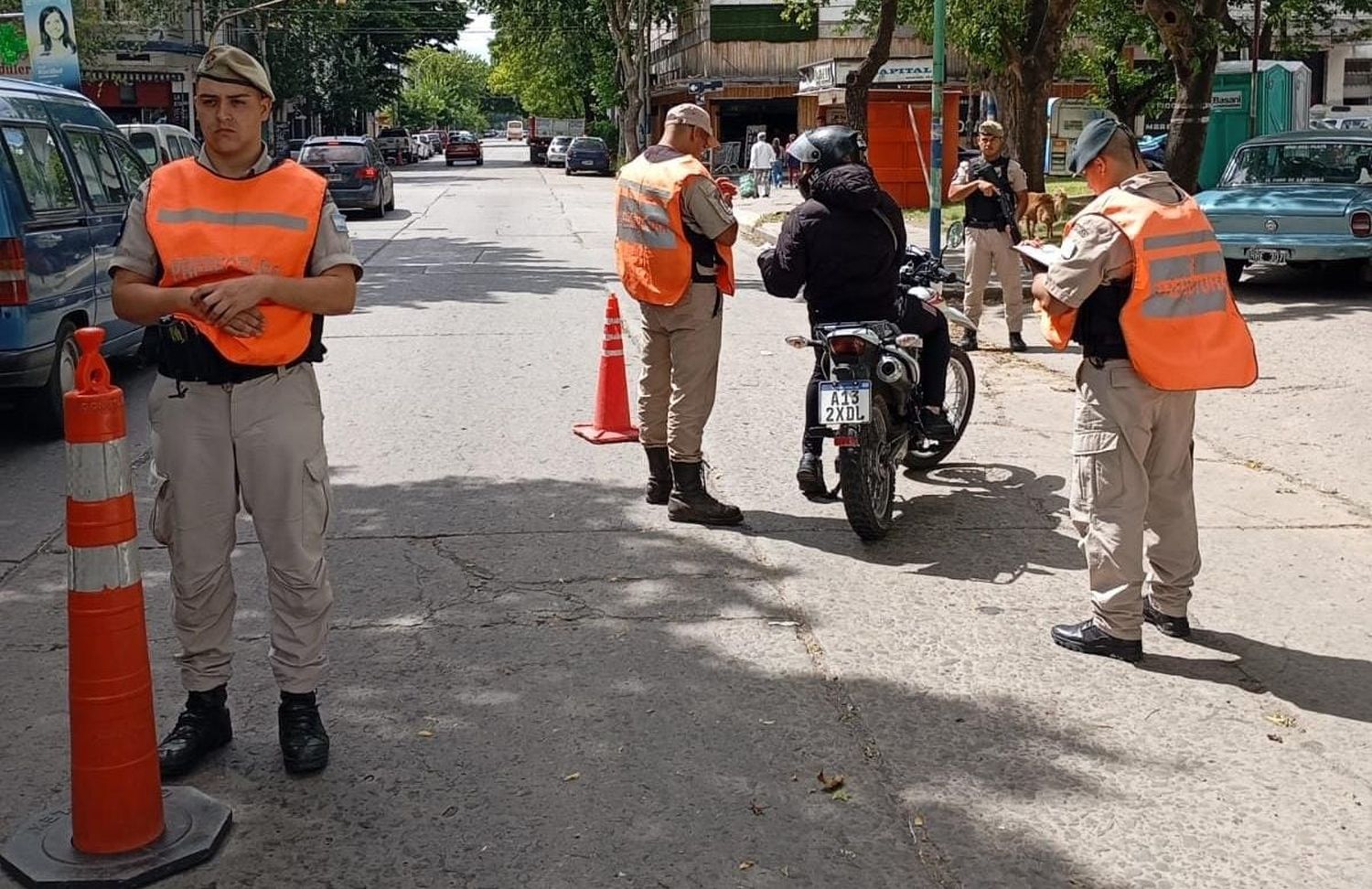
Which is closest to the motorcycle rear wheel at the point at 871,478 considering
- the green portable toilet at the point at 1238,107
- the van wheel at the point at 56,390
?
the van wheel at the point at 56,390

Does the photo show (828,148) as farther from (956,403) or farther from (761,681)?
(761,681)

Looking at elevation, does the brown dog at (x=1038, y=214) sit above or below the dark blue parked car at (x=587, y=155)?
below

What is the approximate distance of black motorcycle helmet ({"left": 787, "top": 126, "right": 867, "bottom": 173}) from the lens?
661cm

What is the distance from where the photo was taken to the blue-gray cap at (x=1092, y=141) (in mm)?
4996

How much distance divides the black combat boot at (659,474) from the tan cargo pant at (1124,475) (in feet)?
8.22

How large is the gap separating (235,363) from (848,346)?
3.31m

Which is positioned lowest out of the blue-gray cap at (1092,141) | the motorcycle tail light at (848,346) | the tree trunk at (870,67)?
the motorcycle tail light at (848,346)

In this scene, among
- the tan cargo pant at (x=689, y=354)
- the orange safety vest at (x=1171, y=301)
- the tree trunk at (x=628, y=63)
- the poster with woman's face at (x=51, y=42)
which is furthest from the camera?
the tree trunk at (x=628, y=63)

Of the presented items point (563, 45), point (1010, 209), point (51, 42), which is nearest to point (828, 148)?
point (1010, 209)

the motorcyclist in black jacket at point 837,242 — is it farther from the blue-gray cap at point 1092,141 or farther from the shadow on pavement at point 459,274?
the shadow on pavement at point 459,274

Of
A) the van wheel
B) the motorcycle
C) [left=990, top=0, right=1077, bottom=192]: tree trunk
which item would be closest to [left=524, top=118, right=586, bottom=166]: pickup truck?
[left=990, top=0, right=1077, bottom=192]: tree trunk

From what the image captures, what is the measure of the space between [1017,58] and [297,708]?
2025 centimetres

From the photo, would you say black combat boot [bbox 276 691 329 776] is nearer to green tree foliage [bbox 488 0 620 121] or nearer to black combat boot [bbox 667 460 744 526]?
black combat boot [bbox 667 460 744 526]

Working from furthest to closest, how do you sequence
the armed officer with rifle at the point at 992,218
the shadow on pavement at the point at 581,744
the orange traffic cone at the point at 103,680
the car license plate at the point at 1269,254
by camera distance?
1. the car license plate at the point at 1269,254
2. the armed officer with rifle at the point at 992,218
3. the shadow on pavement at the point at 581,744
4. the orange traffic cone at the point at 103,680
